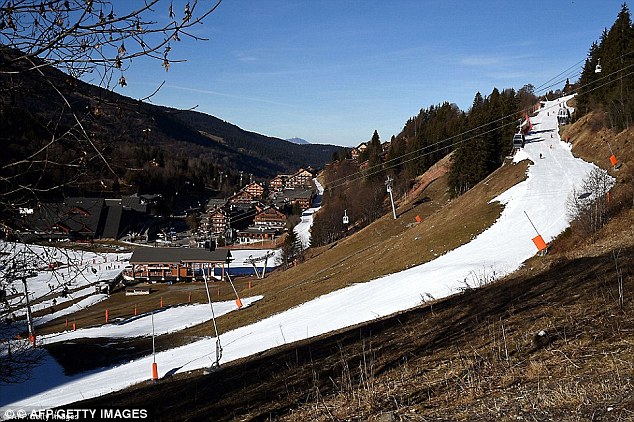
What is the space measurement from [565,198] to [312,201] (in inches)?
3649

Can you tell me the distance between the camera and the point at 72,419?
26.5 ft

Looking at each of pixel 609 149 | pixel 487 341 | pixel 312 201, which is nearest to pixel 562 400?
pixel 487 341

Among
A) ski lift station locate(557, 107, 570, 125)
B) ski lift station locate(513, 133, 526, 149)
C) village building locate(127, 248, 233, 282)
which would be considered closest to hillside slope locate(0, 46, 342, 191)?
ski lift station locate(513, 133, 526, 149)

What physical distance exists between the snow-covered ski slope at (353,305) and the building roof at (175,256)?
36.4 meters

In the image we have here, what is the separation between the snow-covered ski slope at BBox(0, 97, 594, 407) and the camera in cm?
1928

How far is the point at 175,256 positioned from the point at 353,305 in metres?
44.5

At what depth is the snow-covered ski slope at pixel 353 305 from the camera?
19.3m

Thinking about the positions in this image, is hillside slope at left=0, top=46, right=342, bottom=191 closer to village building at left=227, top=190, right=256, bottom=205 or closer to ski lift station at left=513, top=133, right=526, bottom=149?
ski lift station at left=513, top=133, right=526, bottom=149

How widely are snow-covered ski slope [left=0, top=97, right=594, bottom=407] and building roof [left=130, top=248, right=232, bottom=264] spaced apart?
120 feet

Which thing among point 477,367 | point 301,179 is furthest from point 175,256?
point 301,179

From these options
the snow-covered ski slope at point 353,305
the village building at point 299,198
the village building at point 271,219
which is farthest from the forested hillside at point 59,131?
the village building at point 299,198

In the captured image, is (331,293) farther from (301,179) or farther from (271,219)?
(301,179)

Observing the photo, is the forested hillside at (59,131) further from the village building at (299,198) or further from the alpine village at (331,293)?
the village building at (299,198)

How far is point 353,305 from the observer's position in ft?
75.9
